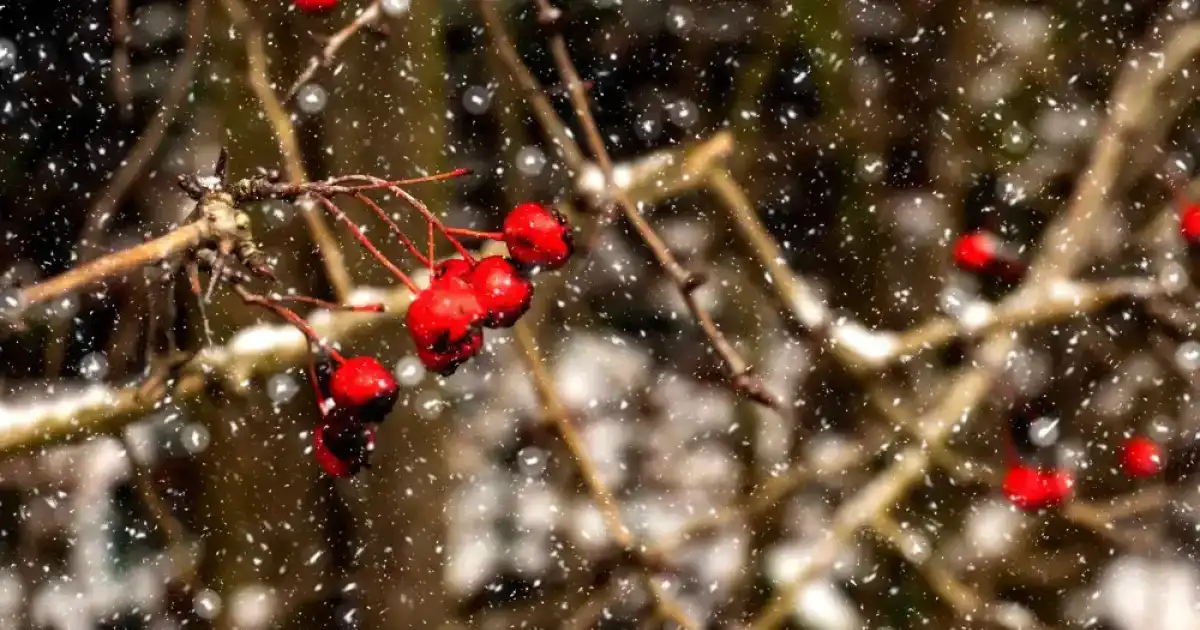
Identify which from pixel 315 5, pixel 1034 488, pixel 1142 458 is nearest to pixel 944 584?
pixel 1034 488

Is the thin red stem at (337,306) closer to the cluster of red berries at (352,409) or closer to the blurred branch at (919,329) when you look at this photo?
the cluster of red berries at (352,409)

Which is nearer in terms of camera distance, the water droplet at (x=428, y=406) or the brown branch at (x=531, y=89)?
the brown branch at (x=531, y=89)

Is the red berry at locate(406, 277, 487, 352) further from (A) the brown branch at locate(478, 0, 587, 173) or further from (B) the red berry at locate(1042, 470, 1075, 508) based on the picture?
(B) the red berry at locate(1042, 470, 1075, 508)

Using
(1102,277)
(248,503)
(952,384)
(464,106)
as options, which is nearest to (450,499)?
(248,503)

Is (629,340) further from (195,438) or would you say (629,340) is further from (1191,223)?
(1191,223)

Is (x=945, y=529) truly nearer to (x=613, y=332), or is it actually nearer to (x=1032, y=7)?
(x=613, y=332)

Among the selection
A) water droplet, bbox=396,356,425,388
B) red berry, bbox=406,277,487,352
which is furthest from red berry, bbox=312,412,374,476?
water droplet, bbox=396,356,425,388

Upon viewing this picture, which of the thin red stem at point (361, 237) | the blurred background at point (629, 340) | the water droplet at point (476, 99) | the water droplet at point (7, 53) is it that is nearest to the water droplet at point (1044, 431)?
the blurred background at point (629, 340)
